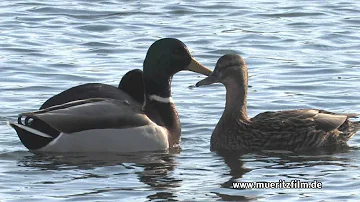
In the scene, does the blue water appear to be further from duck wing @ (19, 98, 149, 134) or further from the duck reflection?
duck wing @ (19, 98, 149, 134)

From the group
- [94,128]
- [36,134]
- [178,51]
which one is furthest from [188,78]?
[36,134]

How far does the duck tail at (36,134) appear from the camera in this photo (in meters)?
12.1

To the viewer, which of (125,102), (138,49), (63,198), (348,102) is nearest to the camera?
(63,198)

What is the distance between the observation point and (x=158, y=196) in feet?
34.1

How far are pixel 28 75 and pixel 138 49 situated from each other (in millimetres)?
2247

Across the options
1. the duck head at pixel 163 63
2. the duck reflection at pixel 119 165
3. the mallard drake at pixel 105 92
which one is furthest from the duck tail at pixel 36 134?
the duck head at pixel 163 63

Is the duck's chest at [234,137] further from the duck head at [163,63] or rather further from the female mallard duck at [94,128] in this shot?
the duck head at [163,63]

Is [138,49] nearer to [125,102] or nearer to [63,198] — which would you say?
[125,102]

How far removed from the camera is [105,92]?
1257 cm

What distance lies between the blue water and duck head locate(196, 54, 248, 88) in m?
0.68

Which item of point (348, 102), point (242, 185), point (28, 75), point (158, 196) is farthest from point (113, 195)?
point (28, 75)

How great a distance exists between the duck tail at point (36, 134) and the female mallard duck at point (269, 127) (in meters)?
1.65

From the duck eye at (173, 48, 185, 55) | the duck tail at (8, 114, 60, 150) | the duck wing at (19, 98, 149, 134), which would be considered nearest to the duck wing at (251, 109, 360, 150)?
the duck eye at (173, 48, 185, 55)

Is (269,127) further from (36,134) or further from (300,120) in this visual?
(36,134)
